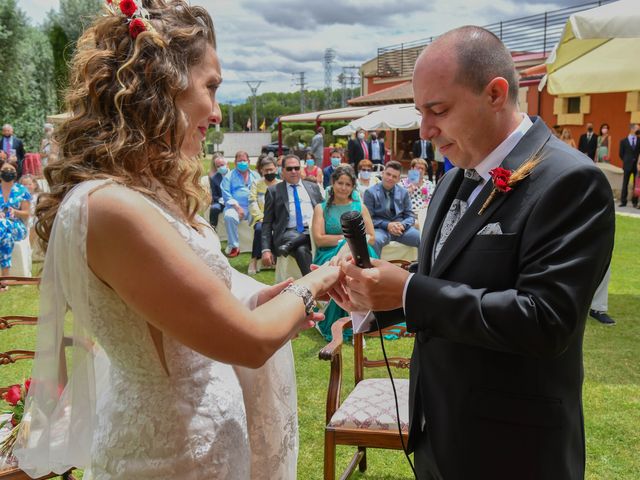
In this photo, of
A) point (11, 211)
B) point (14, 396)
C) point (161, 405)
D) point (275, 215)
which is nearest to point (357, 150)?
point (275, 215)

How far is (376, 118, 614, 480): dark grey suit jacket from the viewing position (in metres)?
1.65

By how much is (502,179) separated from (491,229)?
0.53ft

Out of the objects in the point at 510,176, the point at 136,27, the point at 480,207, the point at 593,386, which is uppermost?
the point at 136,27

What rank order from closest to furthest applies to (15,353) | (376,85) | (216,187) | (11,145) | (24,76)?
1. (15,353)
2. (216,187)
3. (11,145)
4. (24,76)
5. (376,85)

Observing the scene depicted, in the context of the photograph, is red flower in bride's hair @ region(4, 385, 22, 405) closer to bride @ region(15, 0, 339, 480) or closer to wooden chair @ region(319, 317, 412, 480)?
bride @ region(15, 0, 339, 480)

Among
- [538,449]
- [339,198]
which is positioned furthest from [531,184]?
[339,198]

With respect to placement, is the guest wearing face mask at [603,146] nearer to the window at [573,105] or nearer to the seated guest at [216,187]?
the window at [573,105]

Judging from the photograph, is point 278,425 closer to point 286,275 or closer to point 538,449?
point 538,449

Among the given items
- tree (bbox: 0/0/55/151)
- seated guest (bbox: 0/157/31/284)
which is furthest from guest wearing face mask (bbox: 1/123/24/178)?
seated guest (bbox: 0/157/31/284)

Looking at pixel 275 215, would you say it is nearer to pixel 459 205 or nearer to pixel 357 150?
pixel 459 205

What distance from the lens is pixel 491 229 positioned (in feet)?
5.92

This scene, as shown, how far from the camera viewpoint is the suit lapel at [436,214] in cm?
219

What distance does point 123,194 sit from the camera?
150 cm

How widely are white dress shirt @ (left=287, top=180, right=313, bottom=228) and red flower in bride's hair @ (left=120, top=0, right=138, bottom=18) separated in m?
6.67
